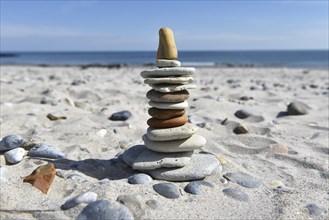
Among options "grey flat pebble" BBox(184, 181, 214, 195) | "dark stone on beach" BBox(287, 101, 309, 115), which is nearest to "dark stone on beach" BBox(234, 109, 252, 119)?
"dark stone on beach" BBox(287, 101, 309, 115)

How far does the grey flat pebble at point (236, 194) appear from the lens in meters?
2.12

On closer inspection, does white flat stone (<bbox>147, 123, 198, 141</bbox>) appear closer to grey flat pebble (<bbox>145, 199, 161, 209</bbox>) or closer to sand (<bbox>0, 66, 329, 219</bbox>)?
sand (<bbox>0, 66, 329, 219</bbox>)

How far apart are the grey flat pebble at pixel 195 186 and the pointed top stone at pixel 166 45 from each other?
97cm

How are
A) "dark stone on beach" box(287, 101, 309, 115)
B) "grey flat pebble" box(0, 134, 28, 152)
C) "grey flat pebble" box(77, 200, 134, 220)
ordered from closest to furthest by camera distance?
"grey flat pebble" box(77, 200, 134, 220) < "grey flat pebble" box(0, 134, 28, 152) < "dark stone on beach" box(287, 101, 309, 115)

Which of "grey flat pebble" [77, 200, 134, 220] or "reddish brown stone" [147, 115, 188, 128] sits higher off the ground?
"reddish brown stone" [147, 115, 188, 128]

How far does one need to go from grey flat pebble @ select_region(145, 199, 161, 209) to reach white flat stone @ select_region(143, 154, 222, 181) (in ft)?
1.32

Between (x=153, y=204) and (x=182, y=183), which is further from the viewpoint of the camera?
(x=182, y=183)

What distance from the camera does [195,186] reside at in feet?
7.23

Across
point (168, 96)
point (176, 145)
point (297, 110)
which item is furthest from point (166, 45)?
point (297, 110)

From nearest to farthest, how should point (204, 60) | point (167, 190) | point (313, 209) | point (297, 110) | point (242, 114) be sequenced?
point (313, 209)
point (167, 190)
point (242, 114)
point (297, 110)
point (204, 60)

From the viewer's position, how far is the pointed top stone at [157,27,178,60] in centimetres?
255

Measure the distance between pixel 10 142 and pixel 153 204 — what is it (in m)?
1.44

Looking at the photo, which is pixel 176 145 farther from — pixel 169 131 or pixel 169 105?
pixel 169 105

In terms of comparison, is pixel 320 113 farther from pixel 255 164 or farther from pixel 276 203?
pixel 276 203
